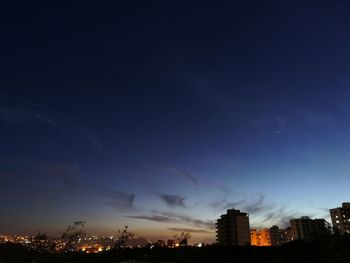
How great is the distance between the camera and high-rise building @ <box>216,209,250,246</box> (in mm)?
183625

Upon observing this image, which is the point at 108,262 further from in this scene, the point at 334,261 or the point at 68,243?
the point at 68,243

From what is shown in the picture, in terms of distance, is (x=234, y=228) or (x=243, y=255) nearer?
(x=243, y=255)

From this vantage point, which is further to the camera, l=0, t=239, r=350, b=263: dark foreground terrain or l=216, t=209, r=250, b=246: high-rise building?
l=216, t=209, r=250, b=246: high-rise building

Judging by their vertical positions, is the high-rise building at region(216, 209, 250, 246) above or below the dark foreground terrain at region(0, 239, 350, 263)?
above

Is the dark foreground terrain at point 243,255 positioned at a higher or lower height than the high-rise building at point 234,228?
lower

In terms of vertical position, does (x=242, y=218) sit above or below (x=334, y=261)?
above

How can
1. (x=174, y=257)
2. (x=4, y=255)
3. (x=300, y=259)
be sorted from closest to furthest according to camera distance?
(x=300, y=259)
(x=174, y=257)
(x=4, y=255)

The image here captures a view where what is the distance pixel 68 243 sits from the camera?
6700cm

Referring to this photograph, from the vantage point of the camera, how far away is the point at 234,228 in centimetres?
18500

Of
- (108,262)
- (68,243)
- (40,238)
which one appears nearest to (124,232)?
(68,243)

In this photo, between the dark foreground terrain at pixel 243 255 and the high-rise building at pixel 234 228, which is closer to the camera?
the dark foreground terrain at pixel 243 255

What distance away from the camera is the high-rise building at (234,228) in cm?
18362

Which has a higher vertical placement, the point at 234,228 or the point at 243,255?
the point at 234,228

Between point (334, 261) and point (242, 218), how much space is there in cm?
16477
